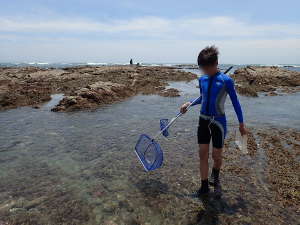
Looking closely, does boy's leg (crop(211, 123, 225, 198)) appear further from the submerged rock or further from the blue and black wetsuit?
the submerged rock

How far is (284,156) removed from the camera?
1008 centimetres

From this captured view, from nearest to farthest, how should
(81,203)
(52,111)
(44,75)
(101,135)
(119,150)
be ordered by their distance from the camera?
(81,203) → (119,150) → (101,135) → (52,111) → (44,75)

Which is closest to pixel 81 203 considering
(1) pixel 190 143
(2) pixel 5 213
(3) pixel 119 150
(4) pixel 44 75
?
(2) pixel 5 213

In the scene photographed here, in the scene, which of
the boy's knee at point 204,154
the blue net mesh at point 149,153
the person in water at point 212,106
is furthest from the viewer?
the blue net mesh at point 149,153

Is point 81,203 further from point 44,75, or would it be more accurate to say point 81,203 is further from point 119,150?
point 44,75

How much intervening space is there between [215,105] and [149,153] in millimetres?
2594

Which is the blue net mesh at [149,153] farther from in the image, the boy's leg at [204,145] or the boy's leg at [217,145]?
the boy's leg at [217,145]

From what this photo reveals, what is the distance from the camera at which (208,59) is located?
6375 millimetres

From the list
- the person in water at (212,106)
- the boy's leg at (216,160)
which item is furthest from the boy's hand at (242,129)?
the boy's leg at (216,160)

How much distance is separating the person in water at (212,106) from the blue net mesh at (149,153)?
1.22 metres

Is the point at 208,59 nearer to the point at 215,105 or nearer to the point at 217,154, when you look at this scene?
the point at 215,105

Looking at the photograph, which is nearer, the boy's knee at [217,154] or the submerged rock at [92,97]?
the boy's knee at [217,154]

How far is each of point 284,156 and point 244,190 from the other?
3.47m

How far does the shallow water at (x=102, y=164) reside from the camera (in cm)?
676
